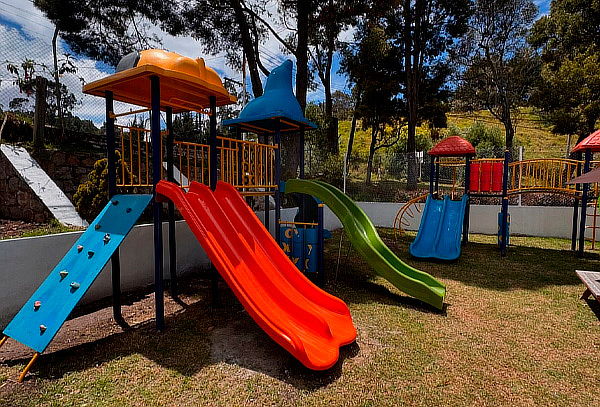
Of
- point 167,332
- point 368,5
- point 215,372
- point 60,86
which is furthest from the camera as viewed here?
point 368,5

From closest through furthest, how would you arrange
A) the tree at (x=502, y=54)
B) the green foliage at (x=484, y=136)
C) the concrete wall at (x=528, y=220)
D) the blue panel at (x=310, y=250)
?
the blue panel at (x=310, y=250), the concrete wall at (x=528, y=220), the tree at (x=502, y=54), the green foliage at (x=484, y=136)

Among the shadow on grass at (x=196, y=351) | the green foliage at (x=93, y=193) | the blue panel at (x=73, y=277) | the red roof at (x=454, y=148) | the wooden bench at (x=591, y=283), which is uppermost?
the red roof at (x=454, y=148)

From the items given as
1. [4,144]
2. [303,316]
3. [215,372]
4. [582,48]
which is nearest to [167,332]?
[215,372]

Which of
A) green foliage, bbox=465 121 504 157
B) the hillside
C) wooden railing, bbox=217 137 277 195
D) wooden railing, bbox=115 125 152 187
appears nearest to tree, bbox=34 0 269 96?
wooden railing, bbox=115 125 152 187

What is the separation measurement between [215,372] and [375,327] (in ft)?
6.50

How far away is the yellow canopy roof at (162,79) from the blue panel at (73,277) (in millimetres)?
1359

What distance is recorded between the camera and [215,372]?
123 inches

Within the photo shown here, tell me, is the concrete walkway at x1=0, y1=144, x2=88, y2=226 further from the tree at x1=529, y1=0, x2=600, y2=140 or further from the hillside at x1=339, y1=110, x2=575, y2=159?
the hillside at x1=339, y1=110, x2=575, y2=159

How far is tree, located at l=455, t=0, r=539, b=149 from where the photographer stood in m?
17.8

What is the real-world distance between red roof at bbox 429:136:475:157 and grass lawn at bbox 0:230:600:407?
455cm

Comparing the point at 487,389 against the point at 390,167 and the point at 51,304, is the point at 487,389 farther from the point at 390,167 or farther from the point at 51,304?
the point at 390,167

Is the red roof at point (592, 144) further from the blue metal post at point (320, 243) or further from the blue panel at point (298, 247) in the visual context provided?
the blue panel at point (298, 247)

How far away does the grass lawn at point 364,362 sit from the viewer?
2781 mm

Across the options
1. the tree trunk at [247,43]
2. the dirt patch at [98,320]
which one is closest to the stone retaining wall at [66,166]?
the dirt patch at [98,320]
